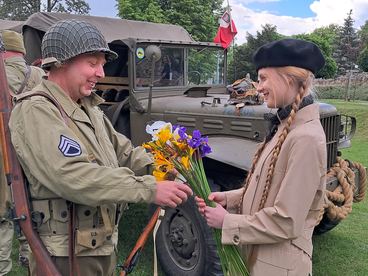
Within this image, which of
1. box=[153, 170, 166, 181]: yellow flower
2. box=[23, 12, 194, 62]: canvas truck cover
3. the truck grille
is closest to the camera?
box=[153, 170, 166, 181]: yellow flower

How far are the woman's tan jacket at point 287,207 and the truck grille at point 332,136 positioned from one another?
2454 mm

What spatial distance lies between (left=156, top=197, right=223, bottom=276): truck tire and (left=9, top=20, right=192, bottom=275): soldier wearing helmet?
1.44 m

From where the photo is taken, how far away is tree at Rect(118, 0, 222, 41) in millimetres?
20781

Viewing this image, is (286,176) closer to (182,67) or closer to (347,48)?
(182,67)

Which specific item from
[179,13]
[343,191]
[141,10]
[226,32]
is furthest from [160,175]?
[141,10]

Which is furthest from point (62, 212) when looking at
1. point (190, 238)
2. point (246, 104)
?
point (246, 104)

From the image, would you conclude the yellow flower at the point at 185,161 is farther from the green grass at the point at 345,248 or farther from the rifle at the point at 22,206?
the green grass at the point at 345,248

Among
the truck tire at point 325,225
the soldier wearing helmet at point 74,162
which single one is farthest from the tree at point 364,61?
the soldier wearing helmet at point 74,162

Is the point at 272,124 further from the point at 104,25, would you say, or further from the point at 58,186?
the point at 104,25

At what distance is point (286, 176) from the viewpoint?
1.65m

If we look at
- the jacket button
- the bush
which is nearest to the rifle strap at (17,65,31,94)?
the jacket button

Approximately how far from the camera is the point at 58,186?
5.63 ft

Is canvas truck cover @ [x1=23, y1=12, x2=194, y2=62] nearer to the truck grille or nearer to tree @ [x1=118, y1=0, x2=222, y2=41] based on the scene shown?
the truck grille

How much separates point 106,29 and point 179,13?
52.8 ft
